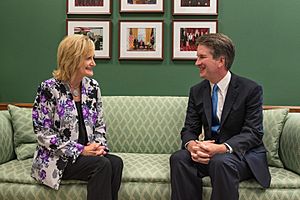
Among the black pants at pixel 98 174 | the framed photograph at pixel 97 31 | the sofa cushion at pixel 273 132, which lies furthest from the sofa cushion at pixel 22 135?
the sofa cushion at pixel 273 132

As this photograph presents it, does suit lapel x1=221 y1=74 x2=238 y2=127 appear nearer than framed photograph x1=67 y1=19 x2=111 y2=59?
Yes

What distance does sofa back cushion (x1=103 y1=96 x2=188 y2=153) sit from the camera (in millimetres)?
3154

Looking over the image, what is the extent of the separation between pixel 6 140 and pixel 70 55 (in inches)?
33.4

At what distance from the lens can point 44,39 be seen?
12.0 feet

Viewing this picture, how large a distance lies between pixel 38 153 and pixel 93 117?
43cm

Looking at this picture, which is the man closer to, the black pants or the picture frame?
the black pants

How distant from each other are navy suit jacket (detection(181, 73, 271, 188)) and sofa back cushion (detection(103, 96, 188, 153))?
441 millimetres

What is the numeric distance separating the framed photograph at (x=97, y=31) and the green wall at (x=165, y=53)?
2.3 inches

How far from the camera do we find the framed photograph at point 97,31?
359cm

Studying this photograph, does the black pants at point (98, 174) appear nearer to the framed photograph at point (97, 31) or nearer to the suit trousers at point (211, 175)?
the suit trousers at point (211, 175)

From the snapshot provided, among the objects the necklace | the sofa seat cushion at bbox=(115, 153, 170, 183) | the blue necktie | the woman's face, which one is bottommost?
the sofa seat cushion at bbox=(115, 153, 170, 183)

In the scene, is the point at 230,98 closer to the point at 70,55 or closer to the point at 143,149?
the point at 143,149

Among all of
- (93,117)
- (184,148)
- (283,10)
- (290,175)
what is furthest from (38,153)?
(283,10)

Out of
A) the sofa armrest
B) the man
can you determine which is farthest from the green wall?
the man
